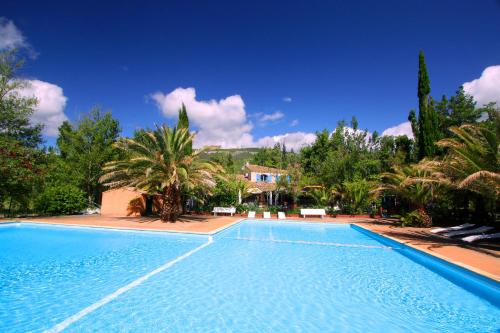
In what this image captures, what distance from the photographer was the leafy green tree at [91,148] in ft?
93.9

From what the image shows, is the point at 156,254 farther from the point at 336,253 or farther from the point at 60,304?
the point at 336,253

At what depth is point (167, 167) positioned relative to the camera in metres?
17.1

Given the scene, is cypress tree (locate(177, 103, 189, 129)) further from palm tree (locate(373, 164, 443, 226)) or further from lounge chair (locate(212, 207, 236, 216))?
palm tree (locate(373, 164, 443, 226))

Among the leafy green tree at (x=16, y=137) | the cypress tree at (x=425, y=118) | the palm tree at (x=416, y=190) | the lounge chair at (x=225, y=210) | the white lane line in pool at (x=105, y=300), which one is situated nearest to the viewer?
the white lane line in pool at (x=105, y=300)

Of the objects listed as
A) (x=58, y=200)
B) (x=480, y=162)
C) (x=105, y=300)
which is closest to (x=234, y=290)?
(x=105, y=300)

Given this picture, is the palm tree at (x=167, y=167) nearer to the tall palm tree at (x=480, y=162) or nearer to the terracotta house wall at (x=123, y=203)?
the terracotta house wall at (x=123, y=203)

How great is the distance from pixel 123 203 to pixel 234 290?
62.5ft

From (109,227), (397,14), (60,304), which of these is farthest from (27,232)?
(397,14)

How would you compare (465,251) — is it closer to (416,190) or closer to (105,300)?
(416,190)

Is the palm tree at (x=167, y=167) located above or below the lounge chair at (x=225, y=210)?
above

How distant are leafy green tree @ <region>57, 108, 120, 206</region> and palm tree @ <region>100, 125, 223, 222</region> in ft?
42.2

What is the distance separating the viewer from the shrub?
21016 millimetres

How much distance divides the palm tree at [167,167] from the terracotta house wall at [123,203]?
463 cm

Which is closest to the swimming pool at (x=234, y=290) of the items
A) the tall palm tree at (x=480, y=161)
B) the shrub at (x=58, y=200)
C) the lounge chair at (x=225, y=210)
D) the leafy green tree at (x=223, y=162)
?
the tall palm tree at (x=480, y=161)
